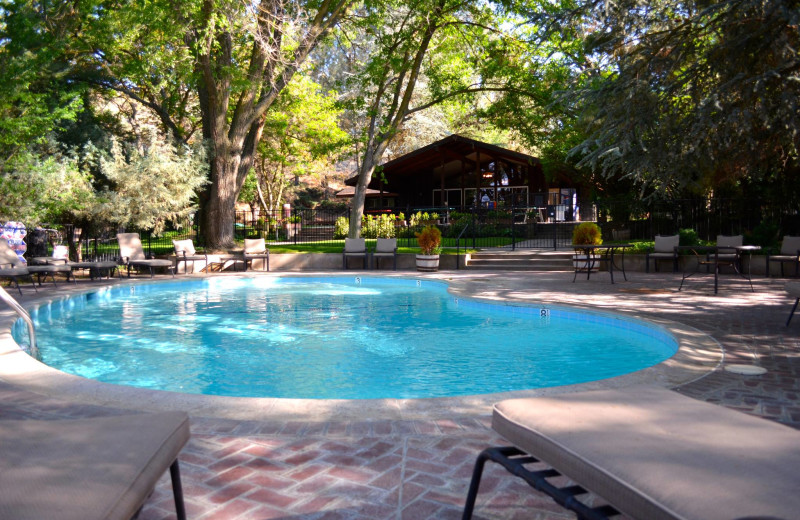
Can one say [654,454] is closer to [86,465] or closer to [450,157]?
[86,465]

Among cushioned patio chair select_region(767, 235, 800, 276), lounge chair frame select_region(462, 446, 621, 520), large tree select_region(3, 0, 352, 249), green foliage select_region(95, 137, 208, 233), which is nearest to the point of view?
lounge chair frame select_region(462, 446, 621, 520)

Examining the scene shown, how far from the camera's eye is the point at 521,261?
16672mm

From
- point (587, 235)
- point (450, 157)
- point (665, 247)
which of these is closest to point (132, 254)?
point (587, 235)

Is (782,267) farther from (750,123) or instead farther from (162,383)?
(162,383)

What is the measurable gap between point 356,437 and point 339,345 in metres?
4.42

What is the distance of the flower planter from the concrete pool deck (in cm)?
966

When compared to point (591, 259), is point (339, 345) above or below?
below

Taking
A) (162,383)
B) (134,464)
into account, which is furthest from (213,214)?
(134,464)

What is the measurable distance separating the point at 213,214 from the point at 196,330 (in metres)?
10.4

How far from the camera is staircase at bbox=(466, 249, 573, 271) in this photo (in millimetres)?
16219

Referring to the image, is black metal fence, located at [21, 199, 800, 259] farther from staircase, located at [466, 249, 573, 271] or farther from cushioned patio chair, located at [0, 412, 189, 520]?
cushioned patio chair, located at [0, 412, 189, 520]

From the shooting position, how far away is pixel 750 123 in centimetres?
827

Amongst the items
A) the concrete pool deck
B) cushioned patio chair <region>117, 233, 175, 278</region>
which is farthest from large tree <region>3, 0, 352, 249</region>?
the concrete pool deck

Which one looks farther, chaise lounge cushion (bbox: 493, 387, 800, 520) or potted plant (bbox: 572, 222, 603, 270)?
potted plant (bbox: 572, 222, 603, 270)
